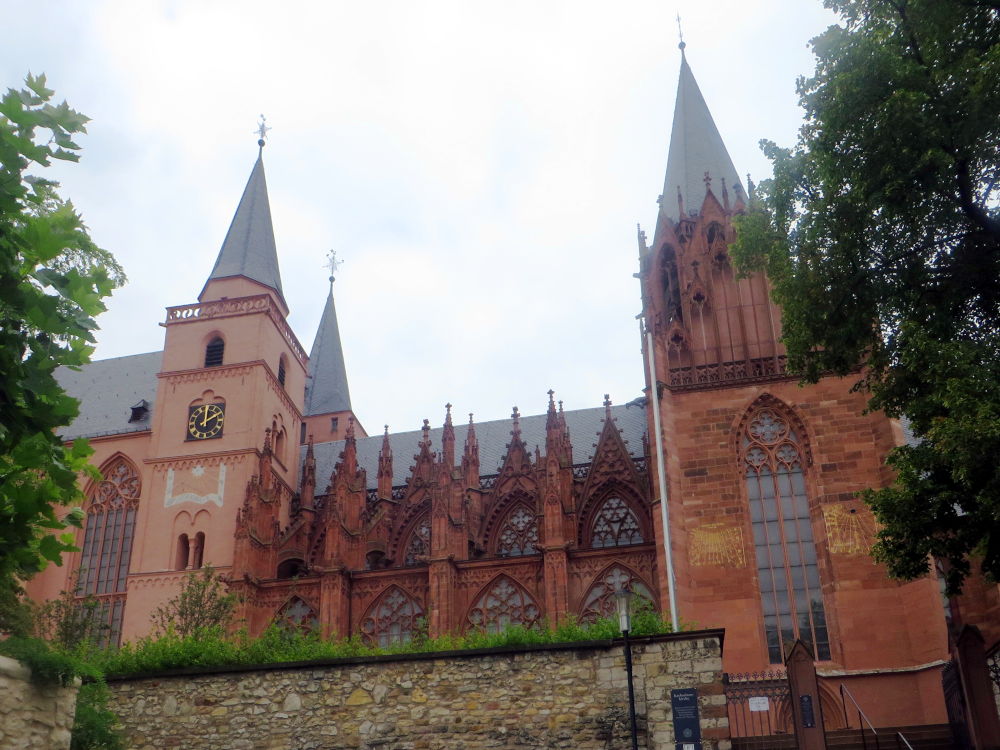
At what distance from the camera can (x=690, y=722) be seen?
45.7 ft

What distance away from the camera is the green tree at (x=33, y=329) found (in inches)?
313

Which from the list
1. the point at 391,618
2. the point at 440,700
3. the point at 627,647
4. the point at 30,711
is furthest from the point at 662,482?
the point at 30,711

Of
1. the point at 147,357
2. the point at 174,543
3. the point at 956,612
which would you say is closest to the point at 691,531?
the point at 956,612

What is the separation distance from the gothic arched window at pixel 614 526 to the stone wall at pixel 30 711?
24088 millimetres

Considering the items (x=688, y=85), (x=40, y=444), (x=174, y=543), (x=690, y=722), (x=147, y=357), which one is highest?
(x=688, y=85)

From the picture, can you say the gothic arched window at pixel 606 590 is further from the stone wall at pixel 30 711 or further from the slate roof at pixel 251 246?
the stone wall at pixel 30 711

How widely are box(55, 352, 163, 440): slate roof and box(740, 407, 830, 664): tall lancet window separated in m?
23.6

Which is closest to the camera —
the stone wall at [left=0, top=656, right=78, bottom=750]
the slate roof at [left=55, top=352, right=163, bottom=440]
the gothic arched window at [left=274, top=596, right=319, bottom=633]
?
the stone wall at [left=0, top=656, right=78, bottom=750]

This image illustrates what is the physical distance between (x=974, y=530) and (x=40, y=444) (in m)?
11.6

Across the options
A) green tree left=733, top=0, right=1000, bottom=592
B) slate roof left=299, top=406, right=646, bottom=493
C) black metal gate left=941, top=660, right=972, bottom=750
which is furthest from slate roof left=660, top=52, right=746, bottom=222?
black metal gate left=941, top=660, right=972, bottom=750

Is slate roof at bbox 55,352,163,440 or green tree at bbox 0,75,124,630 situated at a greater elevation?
slate roof at bbox 55,352,163,440

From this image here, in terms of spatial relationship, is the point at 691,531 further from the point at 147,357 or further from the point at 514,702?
the point at 147,357

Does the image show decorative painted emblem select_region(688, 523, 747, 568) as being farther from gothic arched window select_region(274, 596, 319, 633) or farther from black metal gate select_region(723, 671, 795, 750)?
gothic arched window select_region(274, 596, 319, 633)

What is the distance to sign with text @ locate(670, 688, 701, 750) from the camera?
13.8 m
